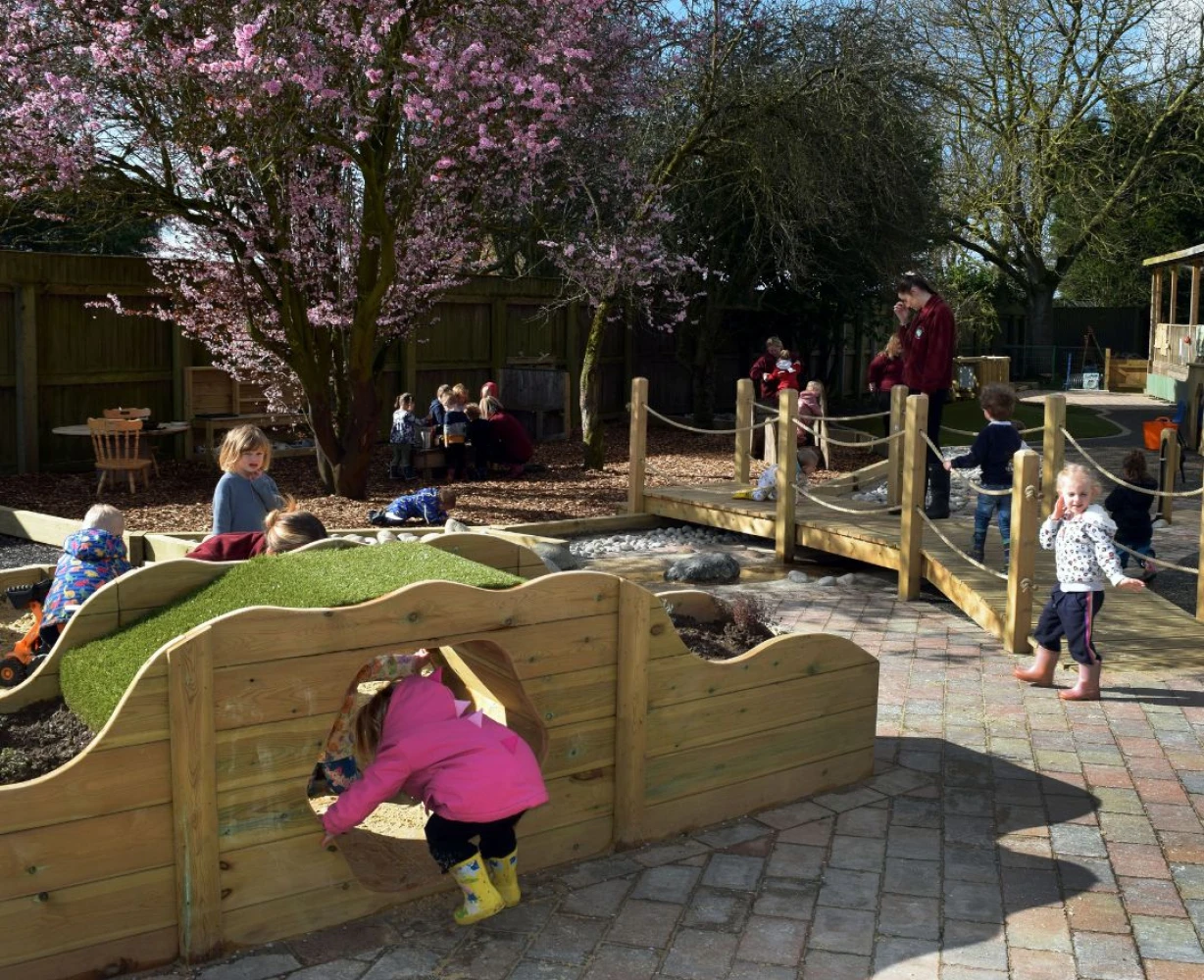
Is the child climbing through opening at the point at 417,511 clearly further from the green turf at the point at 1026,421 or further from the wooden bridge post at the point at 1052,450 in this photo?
the green turf at the point at 1026,421

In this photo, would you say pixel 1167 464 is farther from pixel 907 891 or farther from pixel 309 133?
pixel 907 891

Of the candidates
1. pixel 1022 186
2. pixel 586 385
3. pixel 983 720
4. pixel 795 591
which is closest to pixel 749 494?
pixel 795 591

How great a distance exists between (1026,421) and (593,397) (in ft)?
40.9

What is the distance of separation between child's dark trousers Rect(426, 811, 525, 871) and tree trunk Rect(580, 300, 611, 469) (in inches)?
502

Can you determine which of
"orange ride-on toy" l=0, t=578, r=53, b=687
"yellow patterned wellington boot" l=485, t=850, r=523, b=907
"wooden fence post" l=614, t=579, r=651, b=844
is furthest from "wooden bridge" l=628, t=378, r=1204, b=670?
"orange ride-on toy" l=0, t=578, r=53, b=687

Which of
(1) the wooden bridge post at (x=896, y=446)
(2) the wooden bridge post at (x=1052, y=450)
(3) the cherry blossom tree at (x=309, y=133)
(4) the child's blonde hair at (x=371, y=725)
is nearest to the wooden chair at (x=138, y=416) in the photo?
(3) the cherry blossom tree at (x=309, y=133)

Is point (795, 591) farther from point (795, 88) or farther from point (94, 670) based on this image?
point (795, 88)

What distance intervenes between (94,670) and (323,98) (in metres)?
8.36

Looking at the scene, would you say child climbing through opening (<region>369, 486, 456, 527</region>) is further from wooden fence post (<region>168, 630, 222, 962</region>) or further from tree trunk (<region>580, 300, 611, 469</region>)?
wooden fence post (<region>168, 630, 222, 962</region>)

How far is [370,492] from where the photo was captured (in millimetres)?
14812

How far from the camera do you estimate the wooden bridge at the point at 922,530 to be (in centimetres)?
800

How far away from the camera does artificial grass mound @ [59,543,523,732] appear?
4.43 m

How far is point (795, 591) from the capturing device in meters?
10.1

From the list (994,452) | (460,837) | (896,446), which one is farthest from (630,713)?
(896,446)
